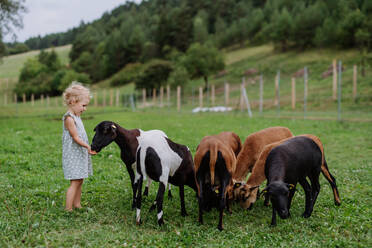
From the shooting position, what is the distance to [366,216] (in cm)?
517

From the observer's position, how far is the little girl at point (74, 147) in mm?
5219

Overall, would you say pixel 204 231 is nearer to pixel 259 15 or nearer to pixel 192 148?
pixel 192 148

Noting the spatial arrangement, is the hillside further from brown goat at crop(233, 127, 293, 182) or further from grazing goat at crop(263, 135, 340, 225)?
grazing goat at crop(263, 135, 340, 225)

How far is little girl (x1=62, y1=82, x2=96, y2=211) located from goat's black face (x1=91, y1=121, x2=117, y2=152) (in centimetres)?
12

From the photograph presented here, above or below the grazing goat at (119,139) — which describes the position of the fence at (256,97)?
above

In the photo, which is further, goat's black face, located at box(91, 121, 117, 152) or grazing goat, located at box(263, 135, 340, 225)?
goat's black face, located at box(91, 121, 117, 152)

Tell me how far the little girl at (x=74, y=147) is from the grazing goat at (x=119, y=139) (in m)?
0.20

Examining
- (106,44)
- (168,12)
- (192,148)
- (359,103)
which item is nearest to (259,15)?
(168,12)

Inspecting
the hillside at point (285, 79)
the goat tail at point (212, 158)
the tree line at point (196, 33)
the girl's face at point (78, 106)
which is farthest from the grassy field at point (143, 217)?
the tree line at point (196, 33)

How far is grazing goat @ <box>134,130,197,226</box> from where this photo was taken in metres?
4.84

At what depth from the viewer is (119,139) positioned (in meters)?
5.57

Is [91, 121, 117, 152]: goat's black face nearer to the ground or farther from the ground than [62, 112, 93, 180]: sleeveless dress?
farther from the ground

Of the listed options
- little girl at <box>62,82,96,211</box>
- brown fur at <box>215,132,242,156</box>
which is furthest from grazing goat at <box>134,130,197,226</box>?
brown fur at <box>215,132,242,156</box>

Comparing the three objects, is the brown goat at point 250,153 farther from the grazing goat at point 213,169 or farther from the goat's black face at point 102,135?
the goat's black face at point 102,135
